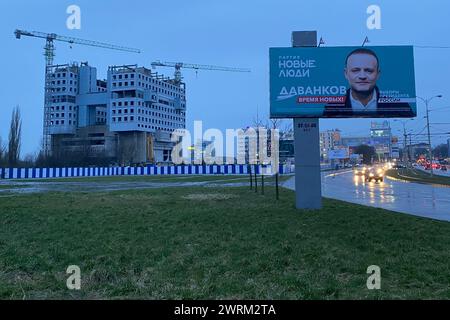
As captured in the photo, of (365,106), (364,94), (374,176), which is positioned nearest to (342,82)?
(364,94)

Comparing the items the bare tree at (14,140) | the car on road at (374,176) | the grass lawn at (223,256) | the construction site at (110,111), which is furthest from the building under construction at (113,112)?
the grass lawn at (223,256)

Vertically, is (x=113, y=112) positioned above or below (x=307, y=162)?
above

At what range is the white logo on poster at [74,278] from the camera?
531cm

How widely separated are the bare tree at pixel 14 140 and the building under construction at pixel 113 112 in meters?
45.5

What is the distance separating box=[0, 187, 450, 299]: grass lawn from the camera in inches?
203

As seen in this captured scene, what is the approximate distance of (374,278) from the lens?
5609 millimetres

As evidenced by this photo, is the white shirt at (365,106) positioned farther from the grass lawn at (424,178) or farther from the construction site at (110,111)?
the construction site at (110,111)

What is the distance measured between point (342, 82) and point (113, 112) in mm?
119763

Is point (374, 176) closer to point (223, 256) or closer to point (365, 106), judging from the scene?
point (365, 106)

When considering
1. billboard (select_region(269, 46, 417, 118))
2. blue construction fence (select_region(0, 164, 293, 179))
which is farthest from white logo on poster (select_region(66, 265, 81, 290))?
blue construction fence (select_region(0, 164, 293, 179))

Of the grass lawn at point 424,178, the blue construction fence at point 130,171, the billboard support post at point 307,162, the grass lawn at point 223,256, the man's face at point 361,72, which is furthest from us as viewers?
the blue construction fence at point 130,171

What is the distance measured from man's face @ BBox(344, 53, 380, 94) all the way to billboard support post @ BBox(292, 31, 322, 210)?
1609 mm

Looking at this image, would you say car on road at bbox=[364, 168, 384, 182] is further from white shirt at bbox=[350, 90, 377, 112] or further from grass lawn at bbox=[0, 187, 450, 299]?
grass lawn at bbox=[0, 187, 450, 299]
